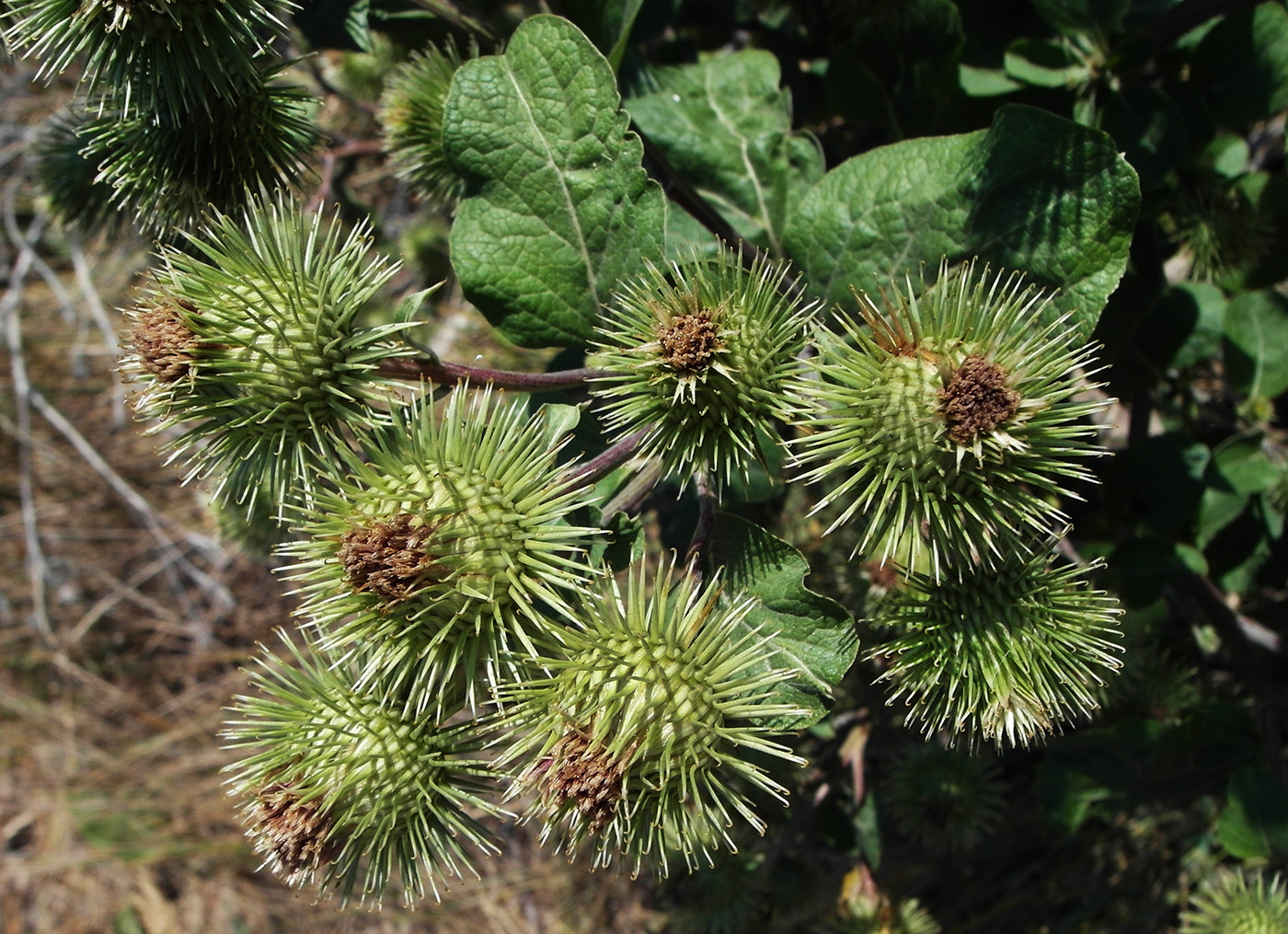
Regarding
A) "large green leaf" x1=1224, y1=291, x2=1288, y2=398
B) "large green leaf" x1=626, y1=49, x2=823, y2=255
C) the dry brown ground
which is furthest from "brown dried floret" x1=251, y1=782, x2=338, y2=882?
the dry brown ground

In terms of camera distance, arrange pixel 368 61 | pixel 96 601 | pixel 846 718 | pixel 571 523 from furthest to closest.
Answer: pixel 96 601 → pixel 368 61 → pixel 846 718 → pixel 571 523

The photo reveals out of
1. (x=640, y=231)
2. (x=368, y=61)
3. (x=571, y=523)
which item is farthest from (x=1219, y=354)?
(x=368, y=61)

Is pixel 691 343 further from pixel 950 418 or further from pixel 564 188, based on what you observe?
pixel 564 188

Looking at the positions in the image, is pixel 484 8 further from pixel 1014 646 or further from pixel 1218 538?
pixel 1218 538

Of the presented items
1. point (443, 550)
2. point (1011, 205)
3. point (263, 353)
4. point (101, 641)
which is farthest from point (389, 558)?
point (101, 641)

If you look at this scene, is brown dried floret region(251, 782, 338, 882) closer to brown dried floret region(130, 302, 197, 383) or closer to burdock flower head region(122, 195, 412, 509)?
burdock flower head region(122, 195, 412, 509)

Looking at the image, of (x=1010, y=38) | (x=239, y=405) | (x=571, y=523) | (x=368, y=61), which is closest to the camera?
(x=239, y=405)

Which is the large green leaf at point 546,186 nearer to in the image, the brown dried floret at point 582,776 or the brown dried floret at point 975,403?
the brown dried floret at point 975,403
